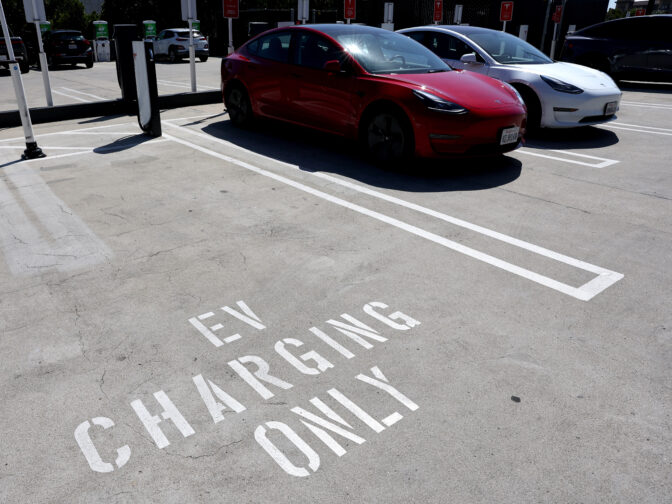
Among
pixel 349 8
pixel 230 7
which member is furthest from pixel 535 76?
pixel 349 8

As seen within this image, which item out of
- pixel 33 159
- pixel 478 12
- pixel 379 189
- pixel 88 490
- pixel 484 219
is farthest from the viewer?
pixel 478 12

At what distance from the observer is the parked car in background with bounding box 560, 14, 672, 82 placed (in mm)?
13703

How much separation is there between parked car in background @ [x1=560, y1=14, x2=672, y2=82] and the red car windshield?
8.80 m

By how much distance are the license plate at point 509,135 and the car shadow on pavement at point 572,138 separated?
1543mm

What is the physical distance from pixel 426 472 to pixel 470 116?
453 cm

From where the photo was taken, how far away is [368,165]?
6.87 meters

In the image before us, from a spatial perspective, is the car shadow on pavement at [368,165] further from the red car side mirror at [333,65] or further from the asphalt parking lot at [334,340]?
the red car side mirror at [333,65]

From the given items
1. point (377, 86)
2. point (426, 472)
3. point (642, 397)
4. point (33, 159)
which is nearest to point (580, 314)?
point (642, 397)

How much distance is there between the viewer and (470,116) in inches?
238

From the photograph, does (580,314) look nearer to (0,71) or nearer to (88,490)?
(88,490)

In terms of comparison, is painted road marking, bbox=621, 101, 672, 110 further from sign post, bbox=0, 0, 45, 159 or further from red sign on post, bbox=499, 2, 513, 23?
sign post, bbox=0, 0, 45, 159

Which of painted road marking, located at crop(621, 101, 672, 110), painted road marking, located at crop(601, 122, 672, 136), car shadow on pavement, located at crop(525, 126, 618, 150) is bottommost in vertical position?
car shadow on pavement, located at crop(525, 126, 618, 150)

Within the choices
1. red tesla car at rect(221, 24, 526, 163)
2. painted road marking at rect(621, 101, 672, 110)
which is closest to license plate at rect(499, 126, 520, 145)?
red tesla car at rect(221, 24, 526, 163)

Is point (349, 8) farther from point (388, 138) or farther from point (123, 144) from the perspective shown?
point (388, 138)
